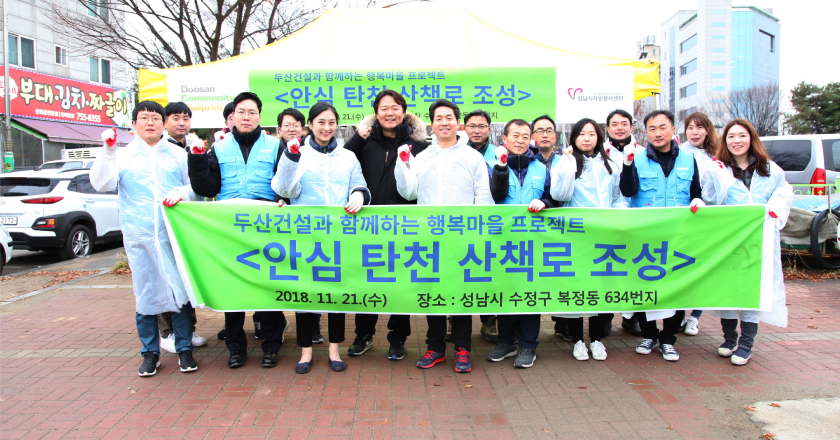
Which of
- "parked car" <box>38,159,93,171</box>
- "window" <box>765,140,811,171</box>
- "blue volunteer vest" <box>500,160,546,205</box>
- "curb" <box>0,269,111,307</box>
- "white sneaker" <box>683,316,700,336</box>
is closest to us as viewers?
"blue volunteer vest" <box>500,160,546,205</box>

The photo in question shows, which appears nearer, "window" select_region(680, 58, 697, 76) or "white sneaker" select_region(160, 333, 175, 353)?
"white sneaker" select_region(160, 333, 175, 353)

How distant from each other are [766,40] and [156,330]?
3183 inches

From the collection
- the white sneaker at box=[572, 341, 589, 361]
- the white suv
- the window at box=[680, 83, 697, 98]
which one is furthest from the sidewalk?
the window at box=[680, 83, 697, 98]

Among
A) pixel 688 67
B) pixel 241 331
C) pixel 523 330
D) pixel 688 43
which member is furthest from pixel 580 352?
pixel 688 43

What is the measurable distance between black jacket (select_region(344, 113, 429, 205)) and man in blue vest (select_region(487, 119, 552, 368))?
0.65m

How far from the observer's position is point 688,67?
65.6 m

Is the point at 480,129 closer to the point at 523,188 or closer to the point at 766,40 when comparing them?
the point at 523,188

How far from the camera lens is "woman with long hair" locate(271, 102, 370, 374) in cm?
374

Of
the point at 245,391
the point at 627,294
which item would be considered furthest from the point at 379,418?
the point at 627,294

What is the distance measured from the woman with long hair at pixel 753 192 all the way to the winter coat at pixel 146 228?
4.15 metres

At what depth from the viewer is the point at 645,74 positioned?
6.26 meters

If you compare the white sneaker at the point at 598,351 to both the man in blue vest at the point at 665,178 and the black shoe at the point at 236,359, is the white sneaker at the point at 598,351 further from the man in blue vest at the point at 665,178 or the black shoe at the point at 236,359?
the black shoe at the point at 236,359

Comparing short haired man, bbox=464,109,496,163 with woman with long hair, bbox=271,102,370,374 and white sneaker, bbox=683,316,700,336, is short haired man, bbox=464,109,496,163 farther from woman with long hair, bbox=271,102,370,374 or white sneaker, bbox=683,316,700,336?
white sneaker, bbox=683,316,700,336

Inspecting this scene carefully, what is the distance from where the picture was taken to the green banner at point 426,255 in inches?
151
